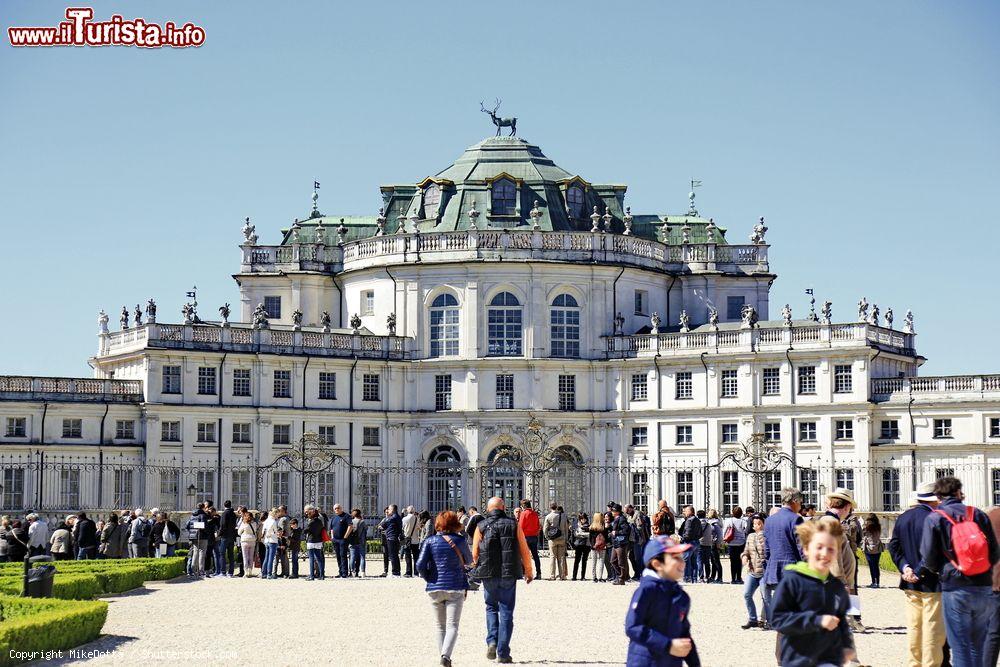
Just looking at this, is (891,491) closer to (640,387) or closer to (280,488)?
(640,387)

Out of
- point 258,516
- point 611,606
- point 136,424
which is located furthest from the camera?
point 136,424

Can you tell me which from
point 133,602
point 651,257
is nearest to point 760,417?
point 651,257

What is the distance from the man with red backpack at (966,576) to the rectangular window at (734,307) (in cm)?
6485

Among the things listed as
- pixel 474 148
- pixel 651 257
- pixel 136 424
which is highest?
pixel 474 148

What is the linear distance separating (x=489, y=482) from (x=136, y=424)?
15787mm

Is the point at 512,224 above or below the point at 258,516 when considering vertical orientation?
above

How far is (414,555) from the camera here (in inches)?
1869

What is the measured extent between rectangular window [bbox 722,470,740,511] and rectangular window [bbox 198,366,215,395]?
22.5 metres

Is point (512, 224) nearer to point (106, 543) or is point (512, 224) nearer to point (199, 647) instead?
point (106, 543)

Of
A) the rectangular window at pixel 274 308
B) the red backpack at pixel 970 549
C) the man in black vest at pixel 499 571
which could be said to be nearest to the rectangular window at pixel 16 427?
→ the rectangular window at pixel 274 308

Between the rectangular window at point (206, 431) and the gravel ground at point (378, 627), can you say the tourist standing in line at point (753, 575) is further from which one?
the rectangular window at point (206, 431)

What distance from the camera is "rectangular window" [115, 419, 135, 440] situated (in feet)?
231

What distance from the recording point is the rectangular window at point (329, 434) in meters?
76.0

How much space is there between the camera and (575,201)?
82688 millimetres
